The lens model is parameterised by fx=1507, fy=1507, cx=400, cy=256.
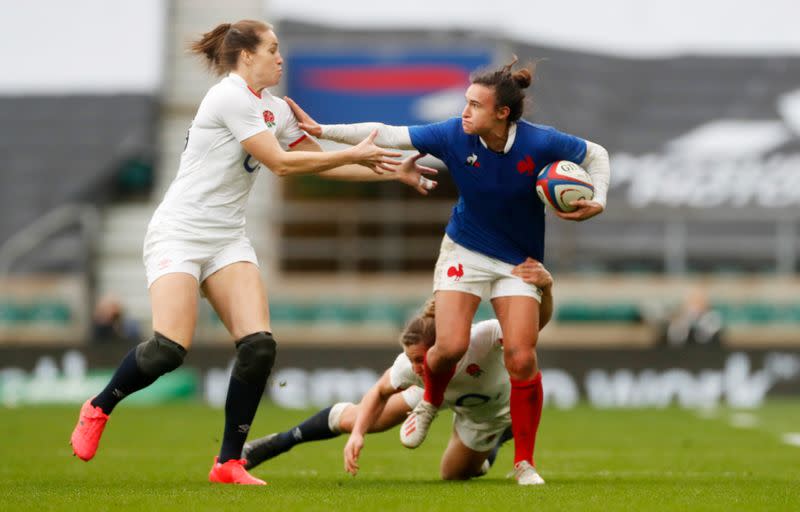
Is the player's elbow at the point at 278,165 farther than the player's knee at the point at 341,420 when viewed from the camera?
No

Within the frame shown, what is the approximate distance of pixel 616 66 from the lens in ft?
92.7

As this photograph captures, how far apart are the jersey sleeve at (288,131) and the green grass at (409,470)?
69.8 inches

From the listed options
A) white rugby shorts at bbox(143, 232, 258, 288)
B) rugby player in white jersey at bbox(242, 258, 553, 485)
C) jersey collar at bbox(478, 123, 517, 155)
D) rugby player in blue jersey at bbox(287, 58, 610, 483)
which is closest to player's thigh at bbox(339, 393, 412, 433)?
rugby player in white jersey at bbox(242, 258, 553, 485)

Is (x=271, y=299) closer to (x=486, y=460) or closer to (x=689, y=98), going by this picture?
(x=689, y=98)

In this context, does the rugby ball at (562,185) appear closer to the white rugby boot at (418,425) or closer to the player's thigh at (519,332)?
the player's thigh at (519,332)

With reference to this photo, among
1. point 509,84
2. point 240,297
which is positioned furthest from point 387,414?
point 509,84

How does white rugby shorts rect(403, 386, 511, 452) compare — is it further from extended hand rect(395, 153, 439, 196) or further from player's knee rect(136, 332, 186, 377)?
player's knee rect(136, 332, 186, 377)

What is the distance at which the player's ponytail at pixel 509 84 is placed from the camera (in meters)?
7.54

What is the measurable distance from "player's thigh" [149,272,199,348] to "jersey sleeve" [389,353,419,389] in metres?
1.31

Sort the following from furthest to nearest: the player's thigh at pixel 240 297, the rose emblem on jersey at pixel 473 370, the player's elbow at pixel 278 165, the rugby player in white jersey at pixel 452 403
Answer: the rose emblem on jersey at pixel 473 370
the rugby player in white jersey at pixel 452 403
the player's thigh at pixel 240 297
the player's elbow at pixel 278 165

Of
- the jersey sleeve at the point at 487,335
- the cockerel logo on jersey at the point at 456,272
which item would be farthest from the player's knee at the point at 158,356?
the jersey sleeve at the point at 487,335

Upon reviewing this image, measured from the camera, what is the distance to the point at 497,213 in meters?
7.74

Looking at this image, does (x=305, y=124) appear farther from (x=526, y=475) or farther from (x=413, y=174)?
(x=526, y=475)

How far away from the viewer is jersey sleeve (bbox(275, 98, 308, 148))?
25.4 ft
